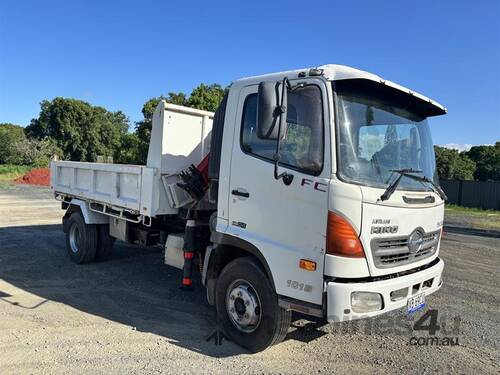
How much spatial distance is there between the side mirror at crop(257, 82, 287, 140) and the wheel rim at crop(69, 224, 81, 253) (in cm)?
536

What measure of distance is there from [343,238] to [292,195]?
0.62 meters

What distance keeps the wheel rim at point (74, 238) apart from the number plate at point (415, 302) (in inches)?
236

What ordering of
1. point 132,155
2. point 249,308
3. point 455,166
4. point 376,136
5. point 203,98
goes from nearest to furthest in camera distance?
point 376,136
point 249,308
point 203,98
point 132,155
point 455,166

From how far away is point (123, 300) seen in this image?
19.3ft

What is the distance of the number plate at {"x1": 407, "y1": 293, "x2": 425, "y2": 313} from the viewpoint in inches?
159

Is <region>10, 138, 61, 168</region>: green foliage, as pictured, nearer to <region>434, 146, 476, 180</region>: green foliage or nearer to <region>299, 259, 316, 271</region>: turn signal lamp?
<region>434, 146, 476, 180</region>: green foliage

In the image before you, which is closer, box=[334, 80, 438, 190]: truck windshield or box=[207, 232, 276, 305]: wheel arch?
box=[334, 80, 438, 190]: truck windshield

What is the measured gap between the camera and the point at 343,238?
3639 millimetres

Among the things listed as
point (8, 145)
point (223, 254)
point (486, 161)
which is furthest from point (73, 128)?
point (223, 254)

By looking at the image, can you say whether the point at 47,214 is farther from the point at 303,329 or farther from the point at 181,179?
the point at 303,329

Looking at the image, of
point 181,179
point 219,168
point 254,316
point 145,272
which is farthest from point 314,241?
point 145,272

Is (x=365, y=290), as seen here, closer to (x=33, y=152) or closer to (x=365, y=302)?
(x=365, y=302)

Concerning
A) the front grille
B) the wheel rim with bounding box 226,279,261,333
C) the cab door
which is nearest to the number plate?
the front grille

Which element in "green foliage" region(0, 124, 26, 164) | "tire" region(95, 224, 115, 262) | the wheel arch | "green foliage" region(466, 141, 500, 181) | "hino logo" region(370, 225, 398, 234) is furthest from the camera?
"green foliage" region(466, 141, 500, 181)
